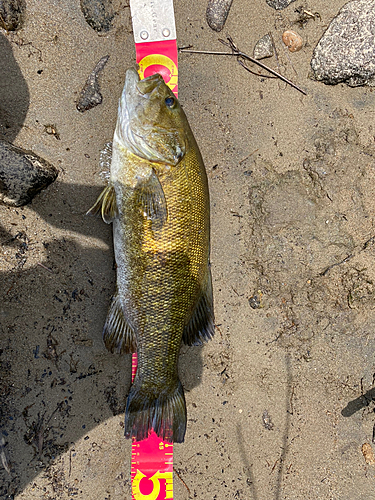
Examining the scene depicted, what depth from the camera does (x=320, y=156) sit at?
10.3ft

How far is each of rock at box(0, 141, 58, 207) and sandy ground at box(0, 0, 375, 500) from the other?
12cm

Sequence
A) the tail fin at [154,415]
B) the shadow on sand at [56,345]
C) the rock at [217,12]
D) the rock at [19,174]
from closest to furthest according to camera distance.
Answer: the tail fin at [154,415], the rock at [19,174], the shadow on sand at [56,345], the rock at [217,12]

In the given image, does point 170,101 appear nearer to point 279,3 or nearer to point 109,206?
point 109,206

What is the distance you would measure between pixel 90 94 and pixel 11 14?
0.89m

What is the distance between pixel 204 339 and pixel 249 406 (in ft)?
3.23

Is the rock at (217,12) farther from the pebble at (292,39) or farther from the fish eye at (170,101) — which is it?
the fish eye at (170,101)

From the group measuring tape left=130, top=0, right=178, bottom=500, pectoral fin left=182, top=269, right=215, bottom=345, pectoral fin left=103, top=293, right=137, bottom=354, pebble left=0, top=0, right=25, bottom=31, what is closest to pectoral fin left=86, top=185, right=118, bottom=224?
pectoral fin left=103, top=293, right=137, bottom=354

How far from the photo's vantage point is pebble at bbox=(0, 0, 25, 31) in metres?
2.76

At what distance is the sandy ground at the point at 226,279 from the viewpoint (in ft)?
9.52

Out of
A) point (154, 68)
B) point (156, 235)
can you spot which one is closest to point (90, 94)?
point (154, 68)

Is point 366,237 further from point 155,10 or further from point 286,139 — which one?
point 155,10

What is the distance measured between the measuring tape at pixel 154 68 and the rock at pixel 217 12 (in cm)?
34

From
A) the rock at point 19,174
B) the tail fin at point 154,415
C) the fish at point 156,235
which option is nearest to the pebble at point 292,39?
the fish at point 156,235

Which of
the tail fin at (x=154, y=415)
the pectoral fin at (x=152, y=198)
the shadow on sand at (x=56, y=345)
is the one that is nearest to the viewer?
the pectoral fin at (x=152, y=198)
